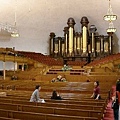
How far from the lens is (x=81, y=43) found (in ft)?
74.2

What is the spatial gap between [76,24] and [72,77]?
10.9 metres

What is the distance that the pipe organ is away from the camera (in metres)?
22.0

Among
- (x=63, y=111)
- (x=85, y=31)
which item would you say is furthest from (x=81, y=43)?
(x=63, y=111)

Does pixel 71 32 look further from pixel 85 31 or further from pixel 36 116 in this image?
pixel 36 116

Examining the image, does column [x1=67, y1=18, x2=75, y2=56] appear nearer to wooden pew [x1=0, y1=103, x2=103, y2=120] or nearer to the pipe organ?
the pipe organ

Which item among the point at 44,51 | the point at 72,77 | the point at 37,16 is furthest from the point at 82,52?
the point at 72,77

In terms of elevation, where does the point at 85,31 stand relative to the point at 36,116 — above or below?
above

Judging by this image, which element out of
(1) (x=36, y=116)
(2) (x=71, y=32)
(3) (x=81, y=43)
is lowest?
(1) (x=36, y=116)

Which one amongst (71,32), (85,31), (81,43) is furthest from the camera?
(71,32)

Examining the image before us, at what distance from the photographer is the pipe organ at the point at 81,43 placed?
22.0 meters

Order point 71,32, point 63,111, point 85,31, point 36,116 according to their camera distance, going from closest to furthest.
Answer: point 36,116 → point 63,111 → point 85,31 → point 71,32

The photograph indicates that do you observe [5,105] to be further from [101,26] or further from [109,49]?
[101,26]

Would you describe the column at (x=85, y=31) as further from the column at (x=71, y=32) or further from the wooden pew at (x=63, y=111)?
the wooden pew at (x=63, y=111)

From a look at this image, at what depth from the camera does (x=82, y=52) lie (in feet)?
73.5
